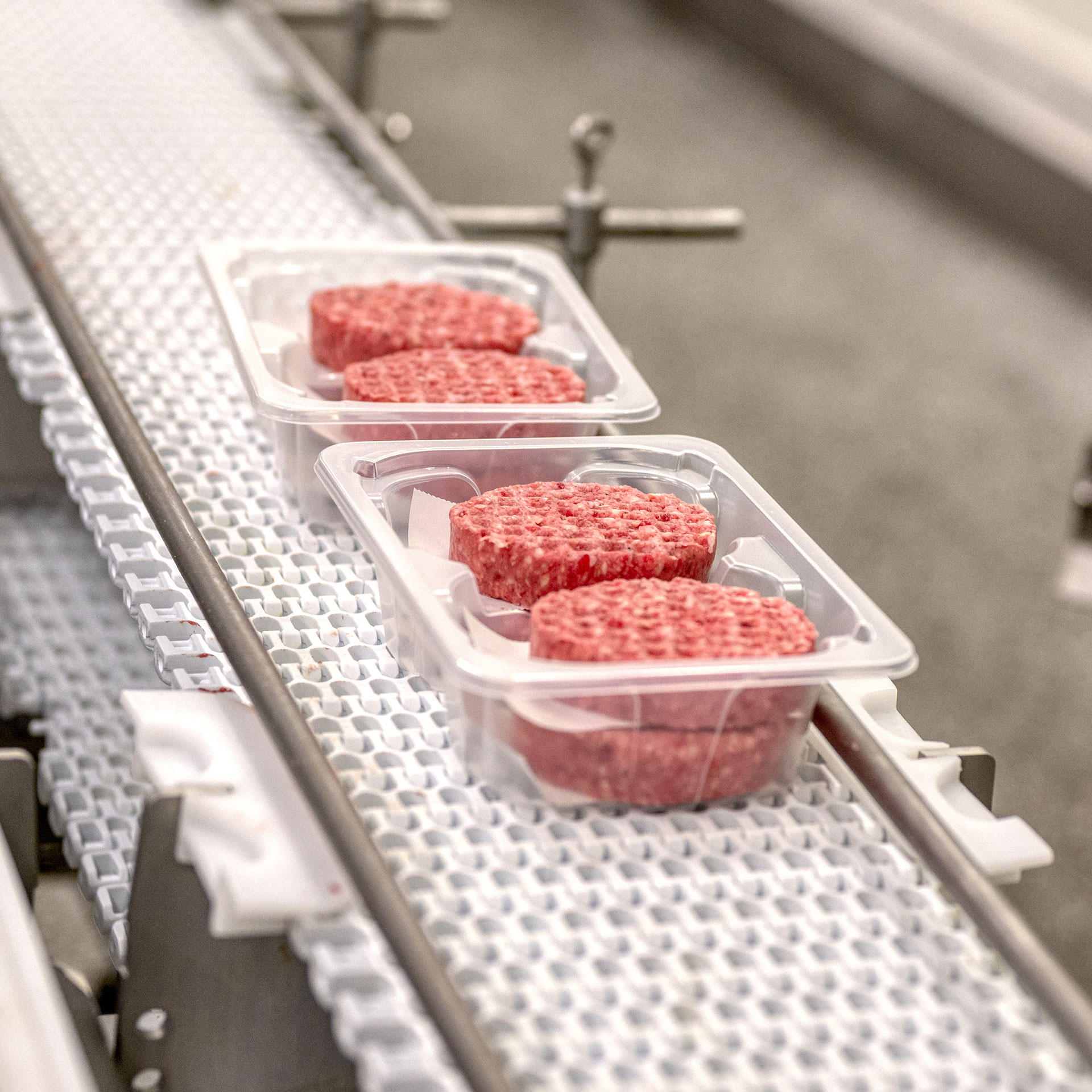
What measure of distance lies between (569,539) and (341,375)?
0.36m

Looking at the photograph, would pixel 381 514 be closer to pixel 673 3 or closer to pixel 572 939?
pixel 572 939

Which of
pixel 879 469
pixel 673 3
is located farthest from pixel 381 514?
pixel 673 3

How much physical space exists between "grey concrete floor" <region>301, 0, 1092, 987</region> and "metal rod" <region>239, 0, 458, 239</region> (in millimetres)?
1205

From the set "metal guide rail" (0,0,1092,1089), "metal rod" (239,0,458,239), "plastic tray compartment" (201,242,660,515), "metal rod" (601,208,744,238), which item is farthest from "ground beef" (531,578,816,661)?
"metal rod" (601,208,744,238)

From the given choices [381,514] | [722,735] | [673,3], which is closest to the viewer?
[722,735]

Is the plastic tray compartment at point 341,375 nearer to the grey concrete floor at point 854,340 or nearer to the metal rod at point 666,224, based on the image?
the metal rod at point 666,224

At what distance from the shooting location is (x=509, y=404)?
1086 millimetres

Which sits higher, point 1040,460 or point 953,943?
point 953,943

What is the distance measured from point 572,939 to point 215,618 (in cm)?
33

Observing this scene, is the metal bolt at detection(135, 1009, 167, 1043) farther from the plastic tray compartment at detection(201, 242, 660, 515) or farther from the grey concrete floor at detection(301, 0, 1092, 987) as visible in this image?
the grey concrete floor at detection(301, 0, 1092, 987)

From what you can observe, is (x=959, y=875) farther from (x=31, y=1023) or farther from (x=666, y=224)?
(x=666, y=224)

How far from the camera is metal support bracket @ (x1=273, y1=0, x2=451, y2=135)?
2.47 meters

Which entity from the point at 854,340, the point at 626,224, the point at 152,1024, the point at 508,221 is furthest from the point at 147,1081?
the point at 854,340

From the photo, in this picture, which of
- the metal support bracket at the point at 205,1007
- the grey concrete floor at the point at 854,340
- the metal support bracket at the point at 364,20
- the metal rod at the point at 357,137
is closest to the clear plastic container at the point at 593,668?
the metal support bracket at the point at 205,1007
